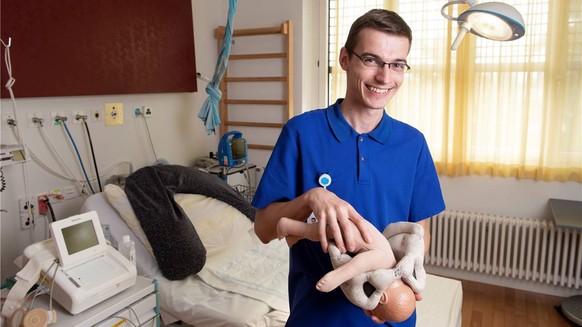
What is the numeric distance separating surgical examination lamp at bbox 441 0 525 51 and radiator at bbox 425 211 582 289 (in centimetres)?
185

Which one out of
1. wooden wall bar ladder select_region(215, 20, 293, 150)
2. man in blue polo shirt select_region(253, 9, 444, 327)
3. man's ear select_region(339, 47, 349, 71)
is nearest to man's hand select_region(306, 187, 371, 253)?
man in blue polo shirt select_region(253, 9, 444, 327)

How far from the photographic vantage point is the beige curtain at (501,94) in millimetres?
2953

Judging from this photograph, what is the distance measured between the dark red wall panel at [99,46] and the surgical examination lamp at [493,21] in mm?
2068

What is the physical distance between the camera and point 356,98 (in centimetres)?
108

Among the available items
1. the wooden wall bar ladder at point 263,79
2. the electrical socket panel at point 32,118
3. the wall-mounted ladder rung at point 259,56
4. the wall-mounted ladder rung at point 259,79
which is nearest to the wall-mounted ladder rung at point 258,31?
the wooden wall bar ladder at point 263,79

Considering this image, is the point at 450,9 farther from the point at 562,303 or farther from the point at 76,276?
the point at 76,276

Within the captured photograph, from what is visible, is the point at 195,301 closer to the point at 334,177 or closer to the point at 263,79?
the point at 334,177

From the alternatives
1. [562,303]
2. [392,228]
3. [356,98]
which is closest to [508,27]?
[356,98]

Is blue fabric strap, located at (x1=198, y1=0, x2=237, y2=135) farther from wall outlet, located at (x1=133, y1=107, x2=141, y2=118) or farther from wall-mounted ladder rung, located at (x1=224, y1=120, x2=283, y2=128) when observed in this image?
wall-mounted ladder rung, located at (x1=224, y1=120, x2=283, y2=128)

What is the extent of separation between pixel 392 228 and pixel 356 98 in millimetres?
324

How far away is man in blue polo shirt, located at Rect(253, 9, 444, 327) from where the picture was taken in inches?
40.4

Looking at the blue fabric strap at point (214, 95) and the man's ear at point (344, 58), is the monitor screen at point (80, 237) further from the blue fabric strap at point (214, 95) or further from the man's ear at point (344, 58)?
the blue fabric strap at point (214, 95)

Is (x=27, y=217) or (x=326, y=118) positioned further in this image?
(x=27, y=217)

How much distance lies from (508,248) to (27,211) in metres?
3.09
